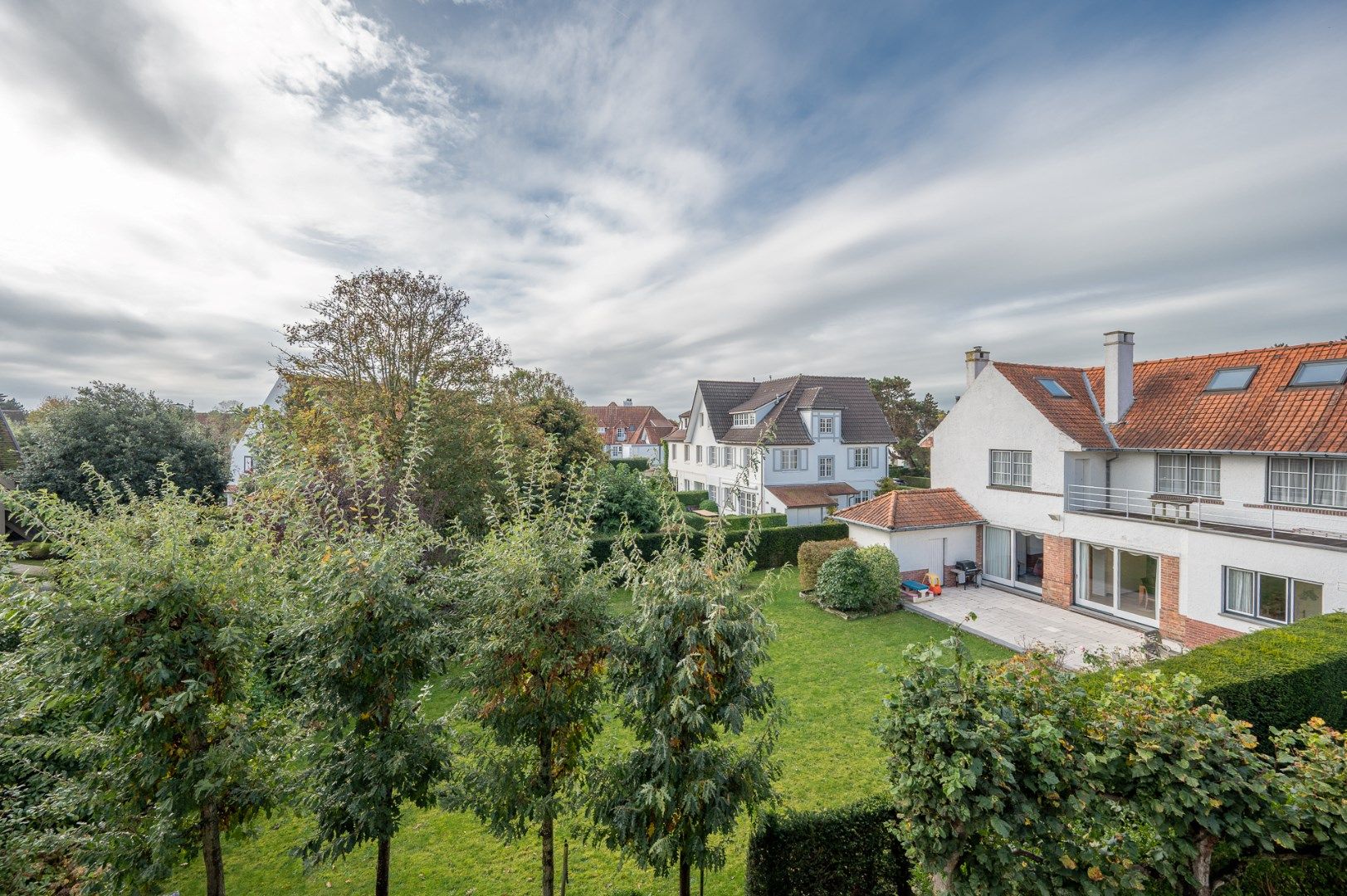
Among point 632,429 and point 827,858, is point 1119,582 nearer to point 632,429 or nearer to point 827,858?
point 827,858

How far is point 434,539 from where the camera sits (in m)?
5.96

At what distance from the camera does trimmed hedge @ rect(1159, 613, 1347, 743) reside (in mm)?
7621

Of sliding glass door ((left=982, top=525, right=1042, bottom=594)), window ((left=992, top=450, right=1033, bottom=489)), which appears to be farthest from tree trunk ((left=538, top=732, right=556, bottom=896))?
sliding glass door ((left=982, top=525, right=1042, bottom=594))

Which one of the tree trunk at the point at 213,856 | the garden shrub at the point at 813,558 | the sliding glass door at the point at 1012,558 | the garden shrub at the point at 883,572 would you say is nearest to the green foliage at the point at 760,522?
the garden shrub at the point at 813,558

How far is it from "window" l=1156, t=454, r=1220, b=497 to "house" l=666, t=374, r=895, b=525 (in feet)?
53.0

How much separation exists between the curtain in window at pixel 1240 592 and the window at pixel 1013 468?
220 inches

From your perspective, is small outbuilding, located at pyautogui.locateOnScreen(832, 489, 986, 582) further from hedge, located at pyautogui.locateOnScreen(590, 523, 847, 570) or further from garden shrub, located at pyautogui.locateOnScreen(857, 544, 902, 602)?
hedge, located at pyautogui.locateOnScreen(590, 523, 847, 570)

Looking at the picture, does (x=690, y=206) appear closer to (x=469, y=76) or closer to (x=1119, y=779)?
(x=469, y=76)

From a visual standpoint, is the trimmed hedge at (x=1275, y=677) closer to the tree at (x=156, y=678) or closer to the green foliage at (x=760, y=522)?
the tree at (x=156, y=678)

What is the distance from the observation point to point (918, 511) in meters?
19.5

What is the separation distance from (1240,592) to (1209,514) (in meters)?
2.42

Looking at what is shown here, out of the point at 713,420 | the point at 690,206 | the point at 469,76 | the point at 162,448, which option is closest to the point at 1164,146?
the point at 690,206

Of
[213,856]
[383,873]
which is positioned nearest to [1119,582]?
[383,873]

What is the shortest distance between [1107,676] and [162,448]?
33.9m
